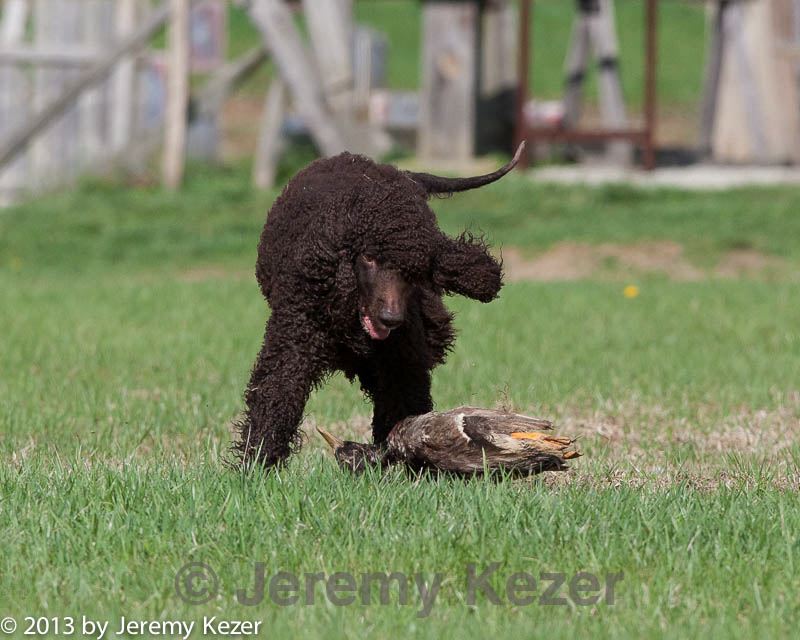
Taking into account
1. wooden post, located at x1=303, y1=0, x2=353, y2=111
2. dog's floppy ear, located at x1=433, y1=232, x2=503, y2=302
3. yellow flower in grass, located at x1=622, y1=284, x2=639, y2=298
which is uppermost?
wooden post, located at x1=303, y1=0, x2=353, y2=111

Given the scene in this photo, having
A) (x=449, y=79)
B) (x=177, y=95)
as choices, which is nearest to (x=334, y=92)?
(x=177, y=95)

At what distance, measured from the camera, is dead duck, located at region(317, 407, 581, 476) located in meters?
4.43

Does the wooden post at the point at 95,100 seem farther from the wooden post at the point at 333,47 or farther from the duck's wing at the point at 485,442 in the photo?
the duck's wing at the point at 485,442

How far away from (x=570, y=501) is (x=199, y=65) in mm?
30355

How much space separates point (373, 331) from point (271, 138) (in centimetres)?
1170

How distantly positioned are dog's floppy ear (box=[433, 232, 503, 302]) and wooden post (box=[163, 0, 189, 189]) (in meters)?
11.0

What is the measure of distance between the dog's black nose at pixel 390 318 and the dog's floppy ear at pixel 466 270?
0.25 m

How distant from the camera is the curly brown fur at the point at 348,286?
438cm

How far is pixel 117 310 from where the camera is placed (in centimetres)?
961

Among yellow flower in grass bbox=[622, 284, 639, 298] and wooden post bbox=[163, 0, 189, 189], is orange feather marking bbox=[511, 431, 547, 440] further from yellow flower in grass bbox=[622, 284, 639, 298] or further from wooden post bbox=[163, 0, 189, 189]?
wooden post bbox=[163, 0, 189, 189]

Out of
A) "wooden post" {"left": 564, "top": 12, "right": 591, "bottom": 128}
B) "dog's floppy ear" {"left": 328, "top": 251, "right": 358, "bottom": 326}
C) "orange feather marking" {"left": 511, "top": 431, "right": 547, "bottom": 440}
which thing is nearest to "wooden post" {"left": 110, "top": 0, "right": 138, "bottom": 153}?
"wooden post" {"left": 564, "top": 12, "right": 591, "bottom": 128}

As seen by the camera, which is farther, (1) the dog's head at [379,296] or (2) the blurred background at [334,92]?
(2) the blurred background at [334,92]

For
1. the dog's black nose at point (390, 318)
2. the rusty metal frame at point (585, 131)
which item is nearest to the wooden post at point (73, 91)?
the rusty metal frame at point (585, 131)

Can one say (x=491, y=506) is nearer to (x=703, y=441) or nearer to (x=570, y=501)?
(x=570, y=501)
